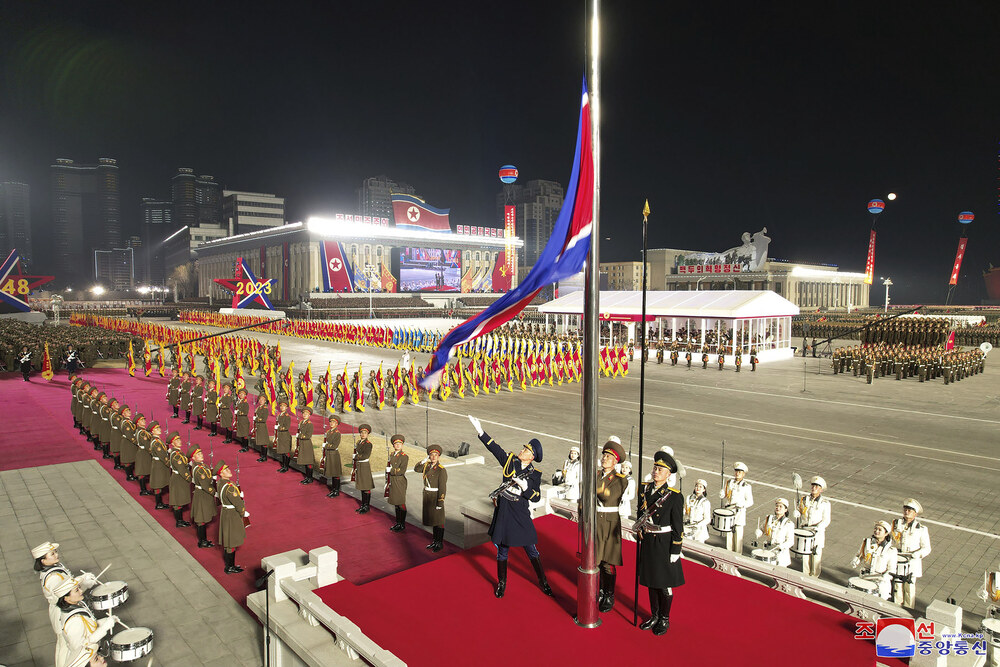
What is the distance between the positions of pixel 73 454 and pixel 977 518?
62.1ft

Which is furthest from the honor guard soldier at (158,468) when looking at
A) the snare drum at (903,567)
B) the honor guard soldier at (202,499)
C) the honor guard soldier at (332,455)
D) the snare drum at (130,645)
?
the snare drum at (903,567)

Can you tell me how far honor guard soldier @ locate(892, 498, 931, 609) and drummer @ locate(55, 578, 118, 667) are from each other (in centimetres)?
829

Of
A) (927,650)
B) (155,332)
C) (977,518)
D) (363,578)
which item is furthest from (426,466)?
(155,332)

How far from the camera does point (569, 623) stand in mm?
5320

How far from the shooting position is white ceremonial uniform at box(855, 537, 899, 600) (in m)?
6.61

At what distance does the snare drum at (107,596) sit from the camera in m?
6.06

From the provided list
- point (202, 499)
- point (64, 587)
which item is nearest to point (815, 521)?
point (64, 587)

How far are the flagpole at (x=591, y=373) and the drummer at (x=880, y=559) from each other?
386cm

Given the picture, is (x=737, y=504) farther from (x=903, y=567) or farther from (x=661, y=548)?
(x=661, y=548)

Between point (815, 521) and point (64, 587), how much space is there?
27.4 feet

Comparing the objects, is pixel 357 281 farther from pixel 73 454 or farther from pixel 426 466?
pixel 426 466

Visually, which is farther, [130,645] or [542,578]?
[542,578]

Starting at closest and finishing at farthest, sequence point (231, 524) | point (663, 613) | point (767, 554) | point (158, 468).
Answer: point (663, 613) < point (767, 554) < point (231, 524) < point (158, 468)

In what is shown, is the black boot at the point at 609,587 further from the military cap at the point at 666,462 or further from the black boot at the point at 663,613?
the military cap at the point at 666,462
